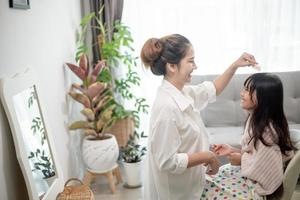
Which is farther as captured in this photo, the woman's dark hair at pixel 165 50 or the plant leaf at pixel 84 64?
the plant leaf at pixel 84 64

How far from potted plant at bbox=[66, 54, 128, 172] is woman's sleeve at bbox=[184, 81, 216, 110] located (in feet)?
3.59

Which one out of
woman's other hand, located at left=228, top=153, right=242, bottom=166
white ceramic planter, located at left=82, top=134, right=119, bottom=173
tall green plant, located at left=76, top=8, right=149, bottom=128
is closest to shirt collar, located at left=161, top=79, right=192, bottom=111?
woman's other hand, located at left=228, top=153, right=242, bottom=166

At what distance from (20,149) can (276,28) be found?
2915mm

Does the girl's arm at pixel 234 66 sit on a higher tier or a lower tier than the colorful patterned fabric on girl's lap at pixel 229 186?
higher

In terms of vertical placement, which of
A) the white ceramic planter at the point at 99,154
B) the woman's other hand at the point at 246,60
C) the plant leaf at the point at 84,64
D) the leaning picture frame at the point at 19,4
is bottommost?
the white ceramic planter at the point at 99,154

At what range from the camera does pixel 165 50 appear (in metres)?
1.61

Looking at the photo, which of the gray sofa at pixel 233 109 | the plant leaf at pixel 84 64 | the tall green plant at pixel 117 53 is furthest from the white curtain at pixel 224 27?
the plant leaf at pixel 84 64

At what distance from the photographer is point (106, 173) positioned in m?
2.90

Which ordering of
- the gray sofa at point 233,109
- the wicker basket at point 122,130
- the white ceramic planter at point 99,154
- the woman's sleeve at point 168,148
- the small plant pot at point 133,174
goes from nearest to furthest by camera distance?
the woman's sleeve at point 168,148
the white ceramic planter at point 99,154
the small plant pot at point 133,174
the gray sofa at point 233,109
the wicker basket at point 122,130

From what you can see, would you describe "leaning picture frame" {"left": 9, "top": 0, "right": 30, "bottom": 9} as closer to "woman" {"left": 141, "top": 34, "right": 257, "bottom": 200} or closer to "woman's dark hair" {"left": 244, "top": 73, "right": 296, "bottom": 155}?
"woman" {"left": 141, "top": 34, "right": 257, "bottom": 200}

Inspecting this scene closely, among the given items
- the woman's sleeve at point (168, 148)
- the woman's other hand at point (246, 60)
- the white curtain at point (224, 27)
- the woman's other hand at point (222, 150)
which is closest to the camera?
the woman's sleeve at point (168, 148)

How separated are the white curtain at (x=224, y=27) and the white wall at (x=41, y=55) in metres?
0.73

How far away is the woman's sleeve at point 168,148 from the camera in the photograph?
4.76 ft

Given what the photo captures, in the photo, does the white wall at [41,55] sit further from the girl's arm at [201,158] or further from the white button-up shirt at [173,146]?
the girl's arm at [201,158]
